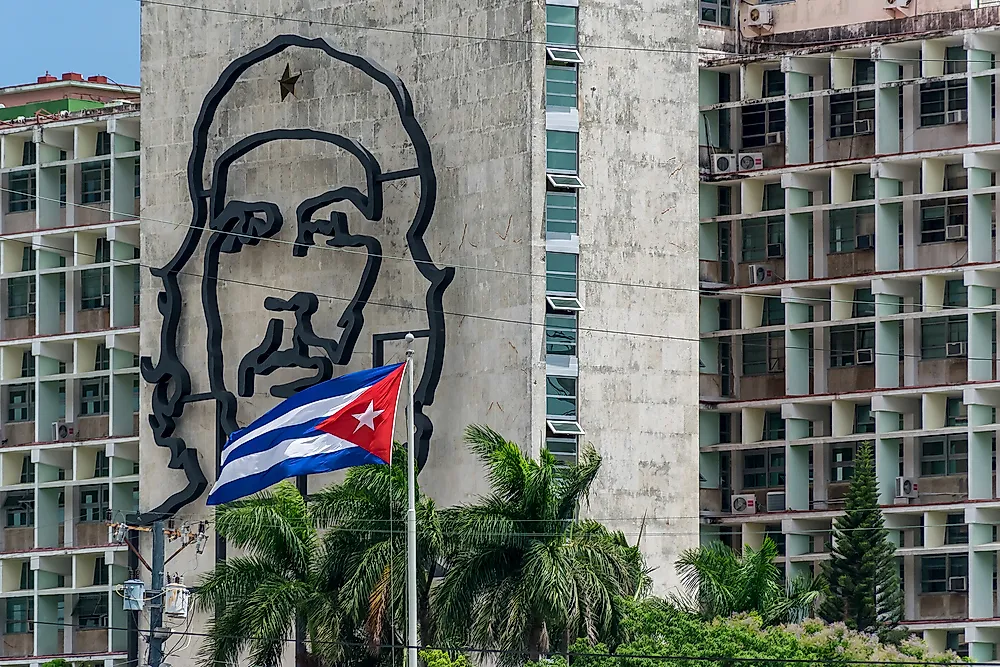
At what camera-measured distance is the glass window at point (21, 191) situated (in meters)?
76.6

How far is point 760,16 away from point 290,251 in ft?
46.1

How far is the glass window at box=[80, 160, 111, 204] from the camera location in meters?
75.6

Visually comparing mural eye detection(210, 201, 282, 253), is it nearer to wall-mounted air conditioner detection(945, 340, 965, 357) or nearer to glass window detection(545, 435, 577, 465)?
glass window detection(545, 435, 577, 465)

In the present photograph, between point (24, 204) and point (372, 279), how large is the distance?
1615 centimetres

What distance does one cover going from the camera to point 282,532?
178ft

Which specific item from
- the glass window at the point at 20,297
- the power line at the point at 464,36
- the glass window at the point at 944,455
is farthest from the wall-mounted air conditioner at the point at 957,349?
the glass window at the point at 20,297

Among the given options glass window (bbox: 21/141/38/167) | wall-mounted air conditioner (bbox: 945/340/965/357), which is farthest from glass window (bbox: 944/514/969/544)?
glass window (bbox: 21/141/38/167)

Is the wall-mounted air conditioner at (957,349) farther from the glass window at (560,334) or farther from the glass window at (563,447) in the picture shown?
the glass window at (563,447)

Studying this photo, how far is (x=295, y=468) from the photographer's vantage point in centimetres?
4747

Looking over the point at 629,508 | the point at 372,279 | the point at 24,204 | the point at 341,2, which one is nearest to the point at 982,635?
the point at 629,508

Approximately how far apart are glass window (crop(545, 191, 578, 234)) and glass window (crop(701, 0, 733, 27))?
9.14 metres

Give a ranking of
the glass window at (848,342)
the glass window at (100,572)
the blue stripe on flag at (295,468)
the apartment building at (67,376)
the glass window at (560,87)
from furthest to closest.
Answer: the glass window at (100,572) < the apartment building at (67,376) < the glass window at (848,342) < the glass window at (560,87) < the blue stripe on flag at (295,468)

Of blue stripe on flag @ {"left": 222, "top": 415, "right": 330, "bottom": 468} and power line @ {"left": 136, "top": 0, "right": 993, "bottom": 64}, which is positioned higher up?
power line @ {"left": 136, "top": 0, "right": 993, "bottom": 64}

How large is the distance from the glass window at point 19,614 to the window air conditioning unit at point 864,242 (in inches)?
1008
